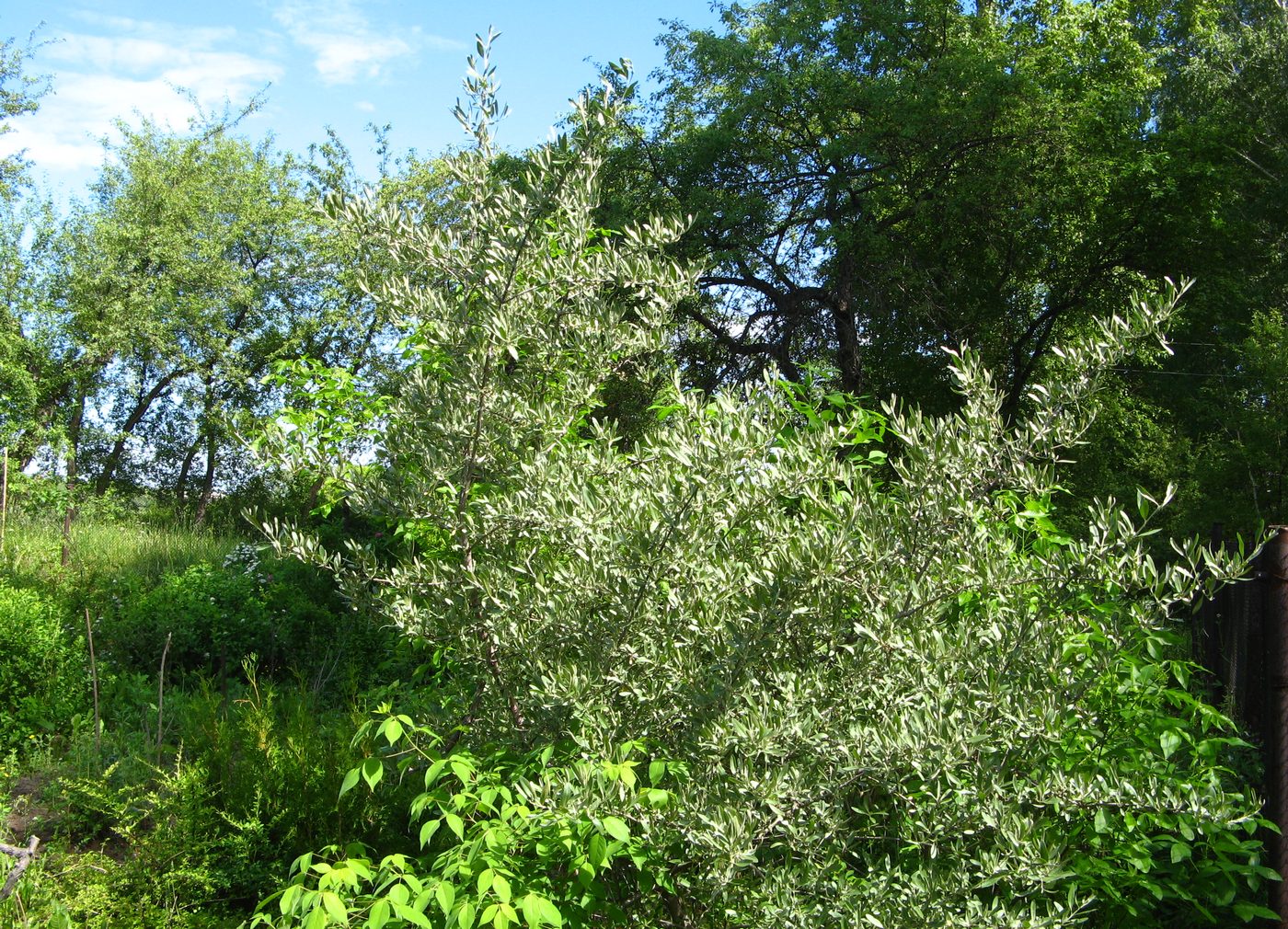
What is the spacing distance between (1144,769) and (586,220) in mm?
2298

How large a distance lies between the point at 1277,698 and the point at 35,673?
310 inches

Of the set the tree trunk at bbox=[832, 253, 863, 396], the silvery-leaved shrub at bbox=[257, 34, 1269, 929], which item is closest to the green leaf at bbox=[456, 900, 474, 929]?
the silvery-leaved shrub at bbox=[257, 34, 1269, 929]

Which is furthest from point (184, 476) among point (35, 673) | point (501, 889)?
point (501, 889)

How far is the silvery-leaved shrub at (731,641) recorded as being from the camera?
2201 mm

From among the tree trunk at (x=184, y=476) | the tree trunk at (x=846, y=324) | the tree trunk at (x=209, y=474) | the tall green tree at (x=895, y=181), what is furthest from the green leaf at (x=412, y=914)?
the tree trunk at (x=184, y=476)

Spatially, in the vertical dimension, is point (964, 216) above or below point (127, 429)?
above

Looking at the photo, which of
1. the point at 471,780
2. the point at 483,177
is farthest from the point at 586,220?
the point at 471,780

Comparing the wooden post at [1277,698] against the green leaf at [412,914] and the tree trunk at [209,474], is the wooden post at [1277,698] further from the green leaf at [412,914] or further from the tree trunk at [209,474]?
the tree trunk at [209,474]

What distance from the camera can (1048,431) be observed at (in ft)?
8.18

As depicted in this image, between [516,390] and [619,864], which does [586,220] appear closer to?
[516,390]

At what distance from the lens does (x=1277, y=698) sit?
2775 millimetres

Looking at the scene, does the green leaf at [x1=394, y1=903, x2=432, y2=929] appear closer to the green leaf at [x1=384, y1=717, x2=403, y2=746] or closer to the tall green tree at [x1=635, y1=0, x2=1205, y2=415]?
the green leaf at [x1=384, y1=717, x2=403, y2=746]

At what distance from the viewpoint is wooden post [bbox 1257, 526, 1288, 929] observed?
2.72 metres

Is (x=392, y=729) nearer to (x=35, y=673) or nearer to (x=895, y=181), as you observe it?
(x=35, y=673)
